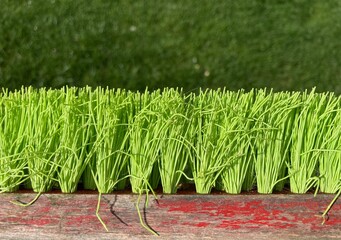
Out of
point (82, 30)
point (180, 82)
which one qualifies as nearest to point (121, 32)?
point (82, 30)

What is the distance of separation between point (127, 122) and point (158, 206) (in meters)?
0.17

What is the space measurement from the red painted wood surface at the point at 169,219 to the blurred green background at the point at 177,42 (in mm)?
747

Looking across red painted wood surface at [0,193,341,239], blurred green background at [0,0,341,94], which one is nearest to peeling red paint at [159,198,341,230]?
red painted wood surface at [0,193,341,239]

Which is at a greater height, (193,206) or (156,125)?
(156,125)

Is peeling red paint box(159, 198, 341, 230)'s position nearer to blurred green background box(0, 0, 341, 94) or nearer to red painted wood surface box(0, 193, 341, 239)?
red painted wood surface box(0, 193, 341, 239)

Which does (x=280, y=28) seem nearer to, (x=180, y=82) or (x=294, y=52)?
(x=294, y=52)

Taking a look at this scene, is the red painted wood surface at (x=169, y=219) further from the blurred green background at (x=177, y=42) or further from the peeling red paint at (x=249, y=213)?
the blurred green background at (x=177, y=42)

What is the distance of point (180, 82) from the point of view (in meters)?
1.66

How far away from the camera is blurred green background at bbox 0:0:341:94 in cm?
166

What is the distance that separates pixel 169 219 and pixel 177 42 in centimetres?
84

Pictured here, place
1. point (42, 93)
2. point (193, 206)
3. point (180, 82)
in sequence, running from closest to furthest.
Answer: point (193, 206) < point (42, 93) < point (180, 82)

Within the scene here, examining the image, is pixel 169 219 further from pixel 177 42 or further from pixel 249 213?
pixel 177 42

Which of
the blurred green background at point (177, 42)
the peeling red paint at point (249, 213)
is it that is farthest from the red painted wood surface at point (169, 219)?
the blurred green background at point (177, 42)

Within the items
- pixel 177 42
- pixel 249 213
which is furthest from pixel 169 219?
pixel 177 42
